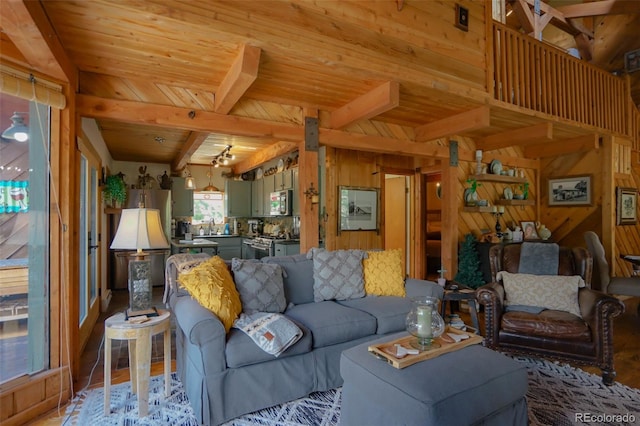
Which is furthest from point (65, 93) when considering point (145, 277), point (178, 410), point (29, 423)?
point (178, 410)

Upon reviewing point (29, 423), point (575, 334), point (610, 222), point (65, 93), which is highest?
point (65, 93)

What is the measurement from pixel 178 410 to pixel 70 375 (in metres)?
0.89

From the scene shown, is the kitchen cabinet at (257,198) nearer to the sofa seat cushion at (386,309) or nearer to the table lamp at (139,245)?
the sofa seat cushion at (386,309)

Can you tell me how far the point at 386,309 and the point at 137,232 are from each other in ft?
6.54

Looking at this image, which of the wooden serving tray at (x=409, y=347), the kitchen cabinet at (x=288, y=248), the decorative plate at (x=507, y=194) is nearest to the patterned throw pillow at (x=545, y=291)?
the wooden serving tray at (x=409, y=347)

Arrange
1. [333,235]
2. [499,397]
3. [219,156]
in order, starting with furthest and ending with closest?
1. [219,156]
2. [333,235]
3. [499,397]

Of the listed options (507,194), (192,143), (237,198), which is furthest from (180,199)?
(507,194)

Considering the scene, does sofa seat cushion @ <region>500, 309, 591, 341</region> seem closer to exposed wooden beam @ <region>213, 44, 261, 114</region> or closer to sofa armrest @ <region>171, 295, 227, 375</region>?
sofa armrest @ <region>171, 295, 227, 375</region>

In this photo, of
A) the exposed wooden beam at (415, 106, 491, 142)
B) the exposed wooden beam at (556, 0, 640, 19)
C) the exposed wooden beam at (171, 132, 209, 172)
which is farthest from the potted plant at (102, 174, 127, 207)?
the exposed wooden beam at (556, 0, 640, 19)

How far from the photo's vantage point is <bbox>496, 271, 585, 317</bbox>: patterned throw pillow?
2.96m

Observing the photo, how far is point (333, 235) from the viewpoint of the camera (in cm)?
501

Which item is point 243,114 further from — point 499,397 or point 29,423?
point 499,397

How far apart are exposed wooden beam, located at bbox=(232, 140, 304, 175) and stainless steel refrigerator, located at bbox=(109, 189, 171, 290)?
5.31 feet

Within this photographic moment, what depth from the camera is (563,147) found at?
5.40 meters
